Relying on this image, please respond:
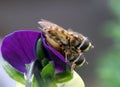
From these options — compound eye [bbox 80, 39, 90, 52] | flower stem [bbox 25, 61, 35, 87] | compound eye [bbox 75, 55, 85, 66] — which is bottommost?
flower stem [bbox 25, 61, 35, 87]

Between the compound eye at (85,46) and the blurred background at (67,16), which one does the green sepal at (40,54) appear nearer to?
the compound eye at (85,46)

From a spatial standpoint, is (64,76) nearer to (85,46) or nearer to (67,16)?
(85,46)

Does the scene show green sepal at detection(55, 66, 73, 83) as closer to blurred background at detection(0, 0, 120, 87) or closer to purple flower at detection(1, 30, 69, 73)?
purple flower at detection(1, 30, 69, 73)

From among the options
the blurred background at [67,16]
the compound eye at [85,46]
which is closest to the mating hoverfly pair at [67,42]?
the compound eye at [85,46]

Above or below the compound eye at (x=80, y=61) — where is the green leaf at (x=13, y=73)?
below

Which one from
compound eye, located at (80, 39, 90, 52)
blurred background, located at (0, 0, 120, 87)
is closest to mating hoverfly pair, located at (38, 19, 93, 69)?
compound eye, located at (80, 39, 90, 52)

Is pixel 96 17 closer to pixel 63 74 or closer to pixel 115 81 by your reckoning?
pixel 115 81

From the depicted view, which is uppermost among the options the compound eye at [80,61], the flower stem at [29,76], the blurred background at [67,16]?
the compound eye at [80,61]

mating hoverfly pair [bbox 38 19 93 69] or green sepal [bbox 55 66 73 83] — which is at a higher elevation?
mating hoverfly pair [bbox 38 19 93 69]
